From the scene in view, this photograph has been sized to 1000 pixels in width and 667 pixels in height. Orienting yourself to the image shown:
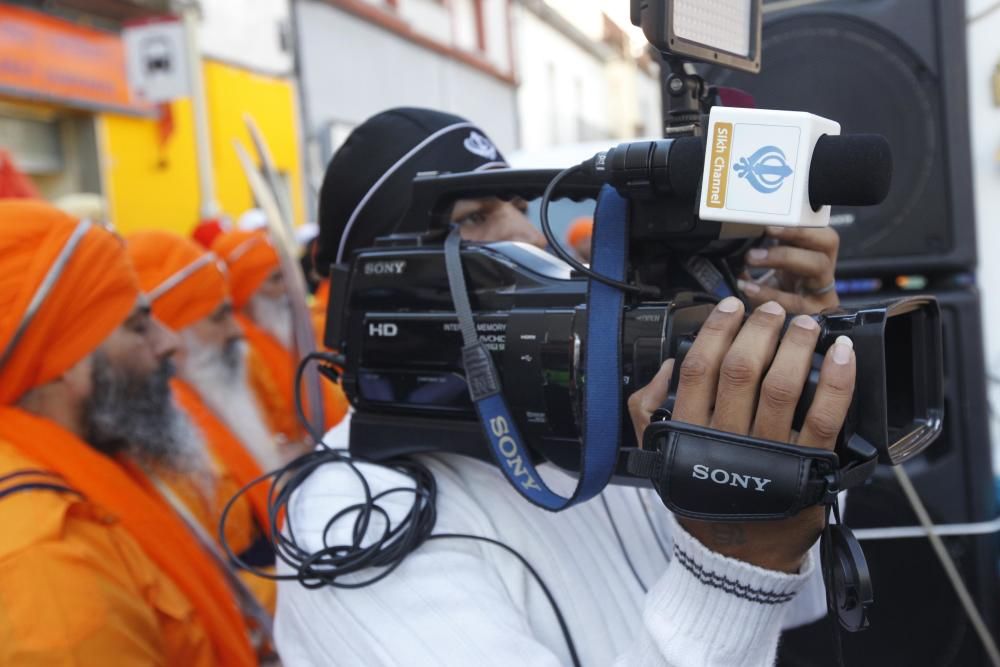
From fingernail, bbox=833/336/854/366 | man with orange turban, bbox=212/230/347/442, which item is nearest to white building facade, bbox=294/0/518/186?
man with orange turban, bbox=212/230/347/442

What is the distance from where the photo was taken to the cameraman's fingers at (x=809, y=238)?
116 centimetres

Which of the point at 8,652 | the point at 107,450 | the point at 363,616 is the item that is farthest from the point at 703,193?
the point at 107,450

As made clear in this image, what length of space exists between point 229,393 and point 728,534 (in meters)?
3.00

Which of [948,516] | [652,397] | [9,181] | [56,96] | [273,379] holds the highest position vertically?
[56,96]

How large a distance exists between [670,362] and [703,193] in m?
0.16

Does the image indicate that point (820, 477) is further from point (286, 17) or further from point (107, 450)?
point (286, 17)

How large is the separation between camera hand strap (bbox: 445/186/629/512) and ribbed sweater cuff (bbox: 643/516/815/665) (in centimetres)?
11

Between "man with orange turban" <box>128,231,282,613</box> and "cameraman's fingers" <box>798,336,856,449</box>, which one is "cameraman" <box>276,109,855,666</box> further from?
"man with orange turban" <box>128,231,282,613</box>

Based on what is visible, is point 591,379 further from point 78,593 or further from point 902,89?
point 902,89

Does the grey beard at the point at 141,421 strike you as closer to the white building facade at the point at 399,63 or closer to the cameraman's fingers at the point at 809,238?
the cameraman's fingers at the point at 809,238

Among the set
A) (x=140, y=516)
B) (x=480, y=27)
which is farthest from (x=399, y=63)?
(x=140, y=516)

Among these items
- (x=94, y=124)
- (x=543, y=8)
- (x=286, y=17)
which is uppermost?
(x=543, y=8)

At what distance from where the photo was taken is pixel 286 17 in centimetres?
988

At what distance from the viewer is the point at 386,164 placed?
1.25 meters
